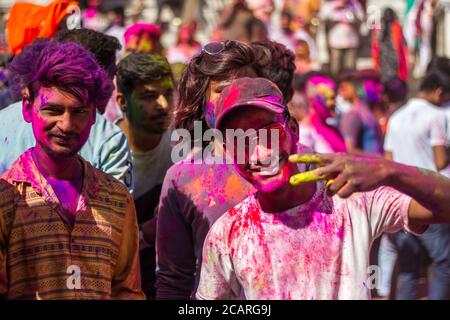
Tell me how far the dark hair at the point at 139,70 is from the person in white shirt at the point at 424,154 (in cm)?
253

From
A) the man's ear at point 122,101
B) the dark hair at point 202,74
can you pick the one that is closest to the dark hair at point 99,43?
the man's ear at point 122,101

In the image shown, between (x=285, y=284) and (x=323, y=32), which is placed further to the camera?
(x=323, y=32)

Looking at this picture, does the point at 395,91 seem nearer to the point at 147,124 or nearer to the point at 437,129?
the point at 437,129

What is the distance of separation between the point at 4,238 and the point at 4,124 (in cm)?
133

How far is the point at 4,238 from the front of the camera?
3928mm

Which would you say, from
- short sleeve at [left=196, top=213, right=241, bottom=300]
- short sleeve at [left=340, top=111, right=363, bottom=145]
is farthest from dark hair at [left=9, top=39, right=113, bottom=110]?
short sleeve at [left=340, top=111, right=363, bottom=145]

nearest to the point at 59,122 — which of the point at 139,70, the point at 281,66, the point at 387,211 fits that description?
the point at 387,211

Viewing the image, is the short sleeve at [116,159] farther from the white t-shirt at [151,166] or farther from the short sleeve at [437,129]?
the short sleeve at [437,129]

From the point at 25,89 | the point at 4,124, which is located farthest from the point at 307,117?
the point at 25,89

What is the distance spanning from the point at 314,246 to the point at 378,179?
52cm

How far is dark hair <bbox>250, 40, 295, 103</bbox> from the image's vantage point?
5324mm

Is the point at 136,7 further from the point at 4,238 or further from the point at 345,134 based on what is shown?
the point at 4,238
